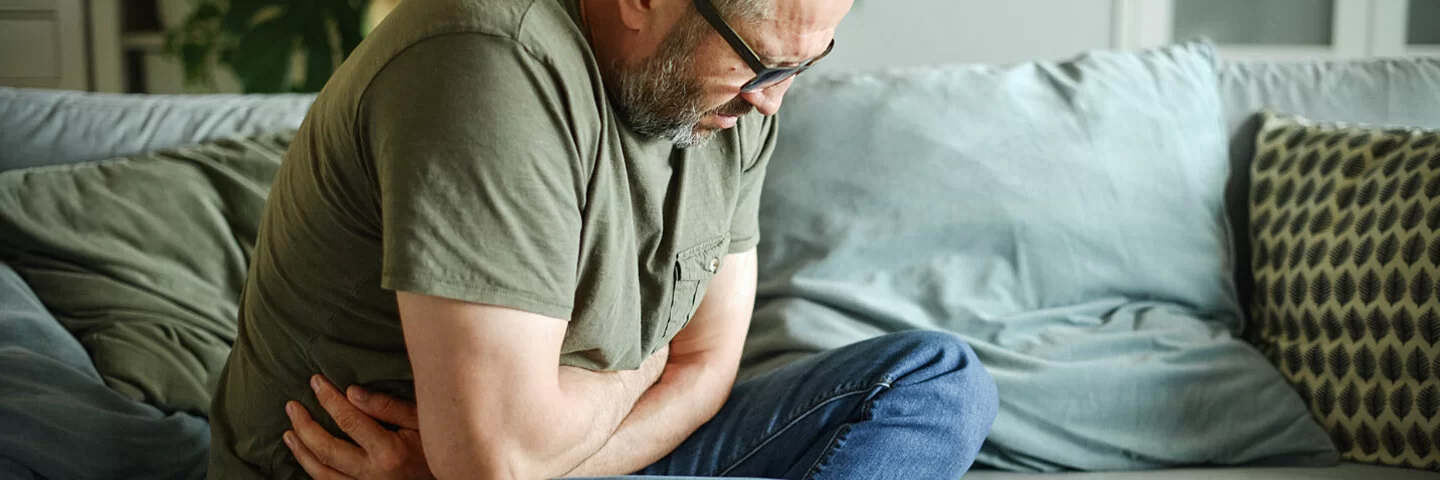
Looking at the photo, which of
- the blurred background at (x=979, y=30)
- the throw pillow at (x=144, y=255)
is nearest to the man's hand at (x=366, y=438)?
the throw pillow at (x=144, y=255)

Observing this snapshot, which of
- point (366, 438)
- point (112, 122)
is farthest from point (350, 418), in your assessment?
point (112, 122)

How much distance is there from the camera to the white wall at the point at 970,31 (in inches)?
121

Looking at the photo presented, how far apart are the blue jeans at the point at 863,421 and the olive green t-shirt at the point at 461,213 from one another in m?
0.13

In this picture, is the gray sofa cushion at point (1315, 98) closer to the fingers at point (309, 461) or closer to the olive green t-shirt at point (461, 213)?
the olive green t-shirt at point (461, 213)

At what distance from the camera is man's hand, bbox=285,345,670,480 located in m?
0.94

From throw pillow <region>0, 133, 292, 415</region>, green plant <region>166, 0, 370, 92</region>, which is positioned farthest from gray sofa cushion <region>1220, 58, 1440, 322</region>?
green plant <region>166, 0, 370, 92</region>

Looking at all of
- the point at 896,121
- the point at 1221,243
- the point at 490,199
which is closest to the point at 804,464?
the point at 490,199

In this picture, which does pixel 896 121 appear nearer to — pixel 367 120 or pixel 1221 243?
pixel 1221 243

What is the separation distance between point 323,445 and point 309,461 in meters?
0.03

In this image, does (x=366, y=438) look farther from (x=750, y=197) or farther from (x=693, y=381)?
(x=750, y=197)

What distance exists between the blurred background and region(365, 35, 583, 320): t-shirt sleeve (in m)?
2.05

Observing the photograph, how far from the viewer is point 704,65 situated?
944 mm

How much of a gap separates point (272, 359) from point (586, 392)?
0.86ft

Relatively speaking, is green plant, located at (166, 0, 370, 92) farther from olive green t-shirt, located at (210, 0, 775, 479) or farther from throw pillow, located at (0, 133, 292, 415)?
olive green t-shirt, located at (210, 0, 775, 479)
